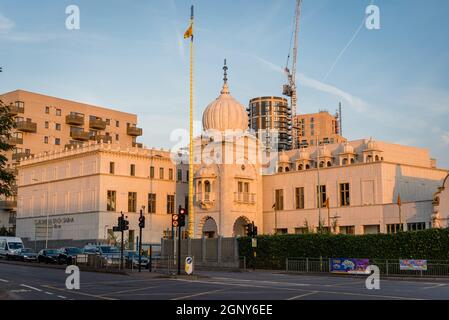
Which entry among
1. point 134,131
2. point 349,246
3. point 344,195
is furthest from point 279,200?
point 134,131

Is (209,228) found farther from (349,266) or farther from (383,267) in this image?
(383,267)

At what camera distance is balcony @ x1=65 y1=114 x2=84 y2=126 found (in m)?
112

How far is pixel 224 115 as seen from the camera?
237 feet

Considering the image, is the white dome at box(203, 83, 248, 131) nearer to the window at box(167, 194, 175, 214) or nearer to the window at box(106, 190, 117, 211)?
the window at box(106, 190, 117, 211)

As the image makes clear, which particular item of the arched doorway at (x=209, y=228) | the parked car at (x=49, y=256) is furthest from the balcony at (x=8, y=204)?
the parked car at (x=49, y=256)

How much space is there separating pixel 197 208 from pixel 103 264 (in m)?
24.7

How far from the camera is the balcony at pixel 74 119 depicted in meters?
112

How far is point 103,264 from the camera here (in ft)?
162

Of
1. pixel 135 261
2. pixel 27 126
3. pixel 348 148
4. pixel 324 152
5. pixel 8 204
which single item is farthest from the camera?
pixel 27 126

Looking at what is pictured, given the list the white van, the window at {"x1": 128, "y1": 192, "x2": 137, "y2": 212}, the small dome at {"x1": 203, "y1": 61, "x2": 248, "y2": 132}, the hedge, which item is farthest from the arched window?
the white van

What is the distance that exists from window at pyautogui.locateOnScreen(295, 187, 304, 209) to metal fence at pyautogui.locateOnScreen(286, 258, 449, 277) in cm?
1975

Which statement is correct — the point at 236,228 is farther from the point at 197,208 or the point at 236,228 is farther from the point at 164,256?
the point at 164,256

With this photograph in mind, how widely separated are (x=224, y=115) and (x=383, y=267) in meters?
31.4
